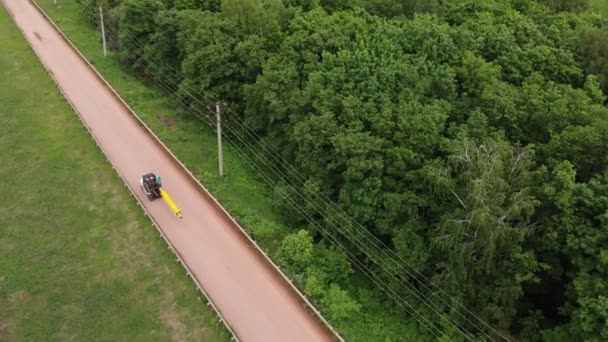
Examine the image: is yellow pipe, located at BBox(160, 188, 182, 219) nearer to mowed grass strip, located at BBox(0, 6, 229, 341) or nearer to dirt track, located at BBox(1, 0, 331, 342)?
dirt track, located at BBox(1, 0, 331, 342)

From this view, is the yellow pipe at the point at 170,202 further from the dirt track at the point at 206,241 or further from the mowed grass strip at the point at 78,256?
the mowed grass strip at the point at 78,256

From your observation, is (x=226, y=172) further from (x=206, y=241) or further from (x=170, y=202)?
(x=206, y=241)

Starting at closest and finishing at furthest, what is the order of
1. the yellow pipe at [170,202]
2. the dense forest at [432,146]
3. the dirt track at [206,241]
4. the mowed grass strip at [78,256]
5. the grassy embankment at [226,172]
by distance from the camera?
the dense forest at [432,146], the dirt track at [206,241], the mowed grass strip at [78,256], the grassy embankment at [226,172], the yellow pipe at [170,202]

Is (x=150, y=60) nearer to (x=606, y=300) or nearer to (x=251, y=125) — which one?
(x=251, y=125)

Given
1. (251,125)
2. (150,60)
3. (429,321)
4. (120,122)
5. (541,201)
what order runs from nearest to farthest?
(541,201), (429,321), (251,125), (120,122), (150,60)

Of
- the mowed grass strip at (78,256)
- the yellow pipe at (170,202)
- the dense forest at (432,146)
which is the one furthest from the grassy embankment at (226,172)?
the mowed grass strip at (78,256)

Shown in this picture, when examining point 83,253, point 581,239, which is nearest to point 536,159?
point 581,239

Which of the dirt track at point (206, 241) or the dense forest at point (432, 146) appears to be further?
the dirt track at point (206, 241)
